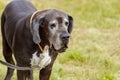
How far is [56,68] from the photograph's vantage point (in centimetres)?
704

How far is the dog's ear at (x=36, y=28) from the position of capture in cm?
502

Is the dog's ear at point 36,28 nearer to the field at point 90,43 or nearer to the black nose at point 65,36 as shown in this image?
the black nose at point 65,36

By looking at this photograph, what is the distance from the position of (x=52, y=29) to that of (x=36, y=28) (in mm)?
207

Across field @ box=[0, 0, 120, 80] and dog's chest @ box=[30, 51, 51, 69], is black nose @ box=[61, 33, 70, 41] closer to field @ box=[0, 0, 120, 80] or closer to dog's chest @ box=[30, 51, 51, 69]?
dog's chest @ box=[30, 51, 51, 69]

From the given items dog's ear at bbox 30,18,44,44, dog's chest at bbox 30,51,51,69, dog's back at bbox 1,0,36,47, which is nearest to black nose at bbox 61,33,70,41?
dog's ear at bbox 30,18,44,44

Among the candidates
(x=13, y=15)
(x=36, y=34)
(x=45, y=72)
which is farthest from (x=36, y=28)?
(x=13, y=15)

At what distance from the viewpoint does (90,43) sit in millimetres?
8523

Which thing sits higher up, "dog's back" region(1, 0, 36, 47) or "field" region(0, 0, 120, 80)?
"dog's back" region(1, 0, 36, 47)

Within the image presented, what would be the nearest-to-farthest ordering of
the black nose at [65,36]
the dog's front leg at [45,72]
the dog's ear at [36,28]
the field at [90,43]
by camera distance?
the black nose at [65,36]
the dog's ear at [36,28]
the dog's front leg at [45,72]
the field at [90,43]

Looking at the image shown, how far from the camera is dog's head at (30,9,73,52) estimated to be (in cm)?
484

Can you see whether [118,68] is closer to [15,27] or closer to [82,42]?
[82,42]

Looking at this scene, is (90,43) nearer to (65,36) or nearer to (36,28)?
(36,28)

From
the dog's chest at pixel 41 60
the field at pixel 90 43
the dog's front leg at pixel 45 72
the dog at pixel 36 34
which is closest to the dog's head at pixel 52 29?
the dog at pixel 36 34

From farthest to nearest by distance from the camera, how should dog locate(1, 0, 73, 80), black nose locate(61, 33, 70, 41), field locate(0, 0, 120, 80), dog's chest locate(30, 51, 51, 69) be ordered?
field locate(0, 0, 120, 80), dog's chest locate(30, 51, 51, 69), dog locate(1, 0, 73, 80), black nose locate(61, 33, 70, 41)
